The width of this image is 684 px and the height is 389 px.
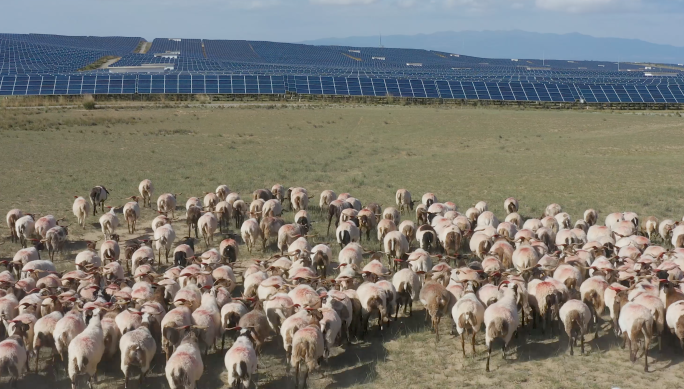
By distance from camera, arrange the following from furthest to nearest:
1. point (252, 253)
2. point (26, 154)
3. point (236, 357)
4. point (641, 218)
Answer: point (26, 154), point (641, 218), point (252, 253), point (236, 357)

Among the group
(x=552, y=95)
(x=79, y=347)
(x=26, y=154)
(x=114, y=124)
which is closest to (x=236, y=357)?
(x=79, y=347)

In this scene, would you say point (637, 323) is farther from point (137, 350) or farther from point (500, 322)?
point (137, 350)

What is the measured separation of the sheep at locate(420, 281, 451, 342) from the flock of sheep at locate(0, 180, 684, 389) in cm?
2

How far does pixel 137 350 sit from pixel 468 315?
15.0ft

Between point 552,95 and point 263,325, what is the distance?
50.8 m

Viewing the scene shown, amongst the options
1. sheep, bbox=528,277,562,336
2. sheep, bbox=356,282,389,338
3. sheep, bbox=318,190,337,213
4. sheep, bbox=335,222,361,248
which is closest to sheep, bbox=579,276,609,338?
sheep, bbox=528,277,562,336

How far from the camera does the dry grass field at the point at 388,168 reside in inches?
370

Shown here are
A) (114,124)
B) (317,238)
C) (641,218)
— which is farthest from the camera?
(114,124)

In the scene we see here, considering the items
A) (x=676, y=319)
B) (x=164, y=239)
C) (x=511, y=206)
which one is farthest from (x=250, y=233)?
(x=676, y=319)

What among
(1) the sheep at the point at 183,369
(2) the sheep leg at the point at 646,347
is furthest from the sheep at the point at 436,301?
(1) the sheep at the point at 183,369

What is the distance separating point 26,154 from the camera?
2764 centimetres

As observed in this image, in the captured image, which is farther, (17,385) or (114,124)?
(114,124)

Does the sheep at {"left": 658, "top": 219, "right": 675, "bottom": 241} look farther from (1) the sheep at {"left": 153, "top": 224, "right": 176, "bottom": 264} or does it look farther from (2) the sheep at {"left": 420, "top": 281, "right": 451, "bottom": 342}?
(1) the sheep at {"left": 153, "top": 224, "right": 176, "bottom": 264}

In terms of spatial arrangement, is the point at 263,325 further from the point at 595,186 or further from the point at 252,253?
the point at 595,186
